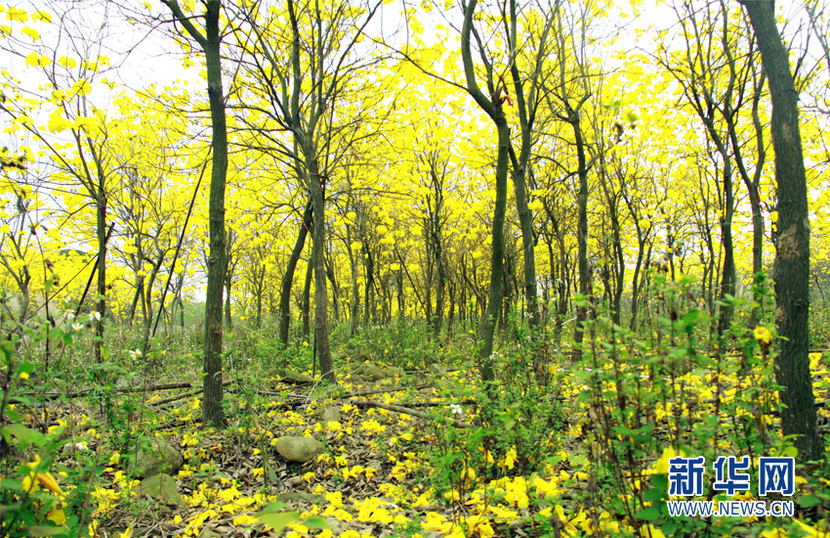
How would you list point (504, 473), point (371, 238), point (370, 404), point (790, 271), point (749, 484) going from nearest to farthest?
point (749, 484), point (790, 271), point (504, 473), point (370, 404), point (371, 238)

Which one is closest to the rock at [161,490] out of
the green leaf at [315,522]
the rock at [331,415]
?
the rock at [331,415]

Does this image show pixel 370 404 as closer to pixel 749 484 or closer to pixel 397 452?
pixel 397 452

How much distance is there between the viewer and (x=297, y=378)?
5.98 m

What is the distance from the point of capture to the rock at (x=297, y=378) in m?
5.91

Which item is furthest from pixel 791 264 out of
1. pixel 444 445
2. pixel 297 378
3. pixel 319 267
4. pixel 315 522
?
pixel 297 378

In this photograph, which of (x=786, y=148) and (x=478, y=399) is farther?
(x=478, y=399)

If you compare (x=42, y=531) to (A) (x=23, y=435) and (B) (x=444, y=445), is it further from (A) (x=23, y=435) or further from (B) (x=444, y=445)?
(B) (x=444, y=445)

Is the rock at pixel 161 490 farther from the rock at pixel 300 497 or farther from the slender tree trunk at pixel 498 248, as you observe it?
the slender tree trunk at pixel 498 248

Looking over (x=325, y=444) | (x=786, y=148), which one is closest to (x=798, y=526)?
(x=786, y=148)

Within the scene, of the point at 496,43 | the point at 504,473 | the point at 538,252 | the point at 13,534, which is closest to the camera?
the point at 13,534

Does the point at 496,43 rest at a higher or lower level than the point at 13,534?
higher

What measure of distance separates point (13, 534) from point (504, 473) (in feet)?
8.17

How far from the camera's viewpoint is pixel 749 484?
172 centimetres

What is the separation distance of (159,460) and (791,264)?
4.54 m
